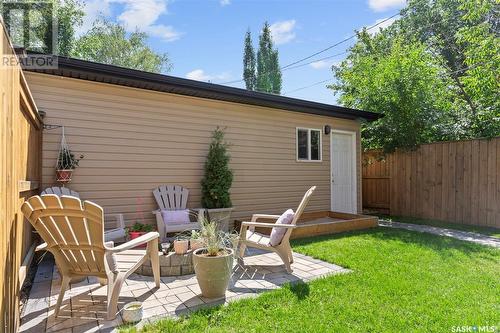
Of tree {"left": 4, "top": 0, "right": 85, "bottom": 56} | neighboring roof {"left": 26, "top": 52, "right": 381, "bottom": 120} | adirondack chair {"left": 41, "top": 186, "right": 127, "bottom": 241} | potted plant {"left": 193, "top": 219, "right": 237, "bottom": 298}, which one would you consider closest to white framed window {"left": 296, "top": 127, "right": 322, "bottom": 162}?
neighboring roof {"left": 26, "top": 52, "right": 381, "bottom": 120}

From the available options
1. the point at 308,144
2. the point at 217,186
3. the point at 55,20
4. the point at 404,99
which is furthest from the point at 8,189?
the point at 55,20

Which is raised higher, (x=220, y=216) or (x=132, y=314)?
(x=220, y=216)

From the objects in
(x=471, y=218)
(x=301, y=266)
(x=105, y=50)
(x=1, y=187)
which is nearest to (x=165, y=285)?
(x=301, y=266)

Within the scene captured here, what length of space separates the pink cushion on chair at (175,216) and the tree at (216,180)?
2.10ft

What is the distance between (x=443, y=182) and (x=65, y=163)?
7.87m

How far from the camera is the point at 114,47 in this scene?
723 inches

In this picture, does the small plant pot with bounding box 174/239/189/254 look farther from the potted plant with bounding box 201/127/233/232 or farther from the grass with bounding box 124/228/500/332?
the potted plant with bounding box 201/127/233/232

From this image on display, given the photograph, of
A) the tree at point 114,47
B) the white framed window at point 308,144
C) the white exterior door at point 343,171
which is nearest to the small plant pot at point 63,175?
the white framed window at point 308,144

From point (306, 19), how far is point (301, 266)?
9.69 metres

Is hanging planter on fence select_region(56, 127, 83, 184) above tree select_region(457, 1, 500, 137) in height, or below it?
below

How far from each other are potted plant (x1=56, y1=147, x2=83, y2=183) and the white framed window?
183 inches

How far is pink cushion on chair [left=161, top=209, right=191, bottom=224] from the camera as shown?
4824 mm

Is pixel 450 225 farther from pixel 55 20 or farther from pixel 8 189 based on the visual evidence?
pixel 55 20

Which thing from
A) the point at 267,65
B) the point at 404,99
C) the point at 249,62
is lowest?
the point at 404,99
